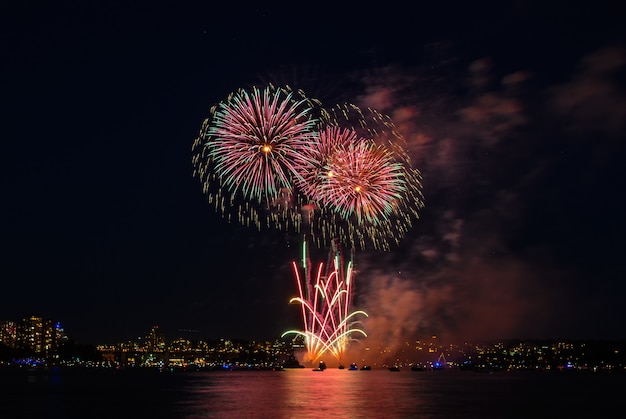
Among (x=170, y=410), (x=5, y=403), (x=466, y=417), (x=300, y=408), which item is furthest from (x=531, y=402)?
(x=5, y=403)

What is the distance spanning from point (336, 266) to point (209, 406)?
18996 millimetres

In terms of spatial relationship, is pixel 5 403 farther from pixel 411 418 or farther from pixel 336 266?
pixel 411 418

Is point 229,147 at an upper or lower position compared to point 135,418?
upper

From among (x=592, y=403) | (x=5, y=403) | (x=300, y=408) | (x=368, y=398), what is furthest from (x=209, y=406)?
(x=592, y=403)

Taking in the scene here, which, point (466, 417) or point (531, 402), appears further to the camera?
point (531, 402)

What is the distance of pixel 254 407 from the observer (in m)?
67.2

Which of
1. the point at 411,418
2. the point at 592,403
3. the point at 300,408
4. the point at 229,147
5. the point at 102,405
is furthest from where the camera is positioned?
the point at 592,403

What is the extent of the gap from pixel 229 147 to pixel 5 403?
4454cm

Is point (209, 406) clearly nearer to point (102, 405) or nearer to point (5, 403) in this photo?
point (102, 405)

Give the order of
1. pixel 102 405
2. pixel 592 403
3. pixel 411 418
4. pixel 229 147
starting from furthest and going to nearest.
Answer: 1. pixel 592 403
2. pixel 102 405
3. pixel 411 418
4. pixel 229 147

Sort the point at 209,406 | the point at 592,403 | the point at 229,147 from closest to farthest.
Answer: the point at 229,147 → the point at 209,406 → the point at 592,403

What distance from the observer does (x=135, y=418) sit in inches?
2357

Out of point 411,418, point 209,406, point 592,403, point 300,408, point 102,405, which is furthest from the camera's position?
point 592,403

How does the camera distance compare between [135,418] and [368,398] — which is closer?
[135,418]
